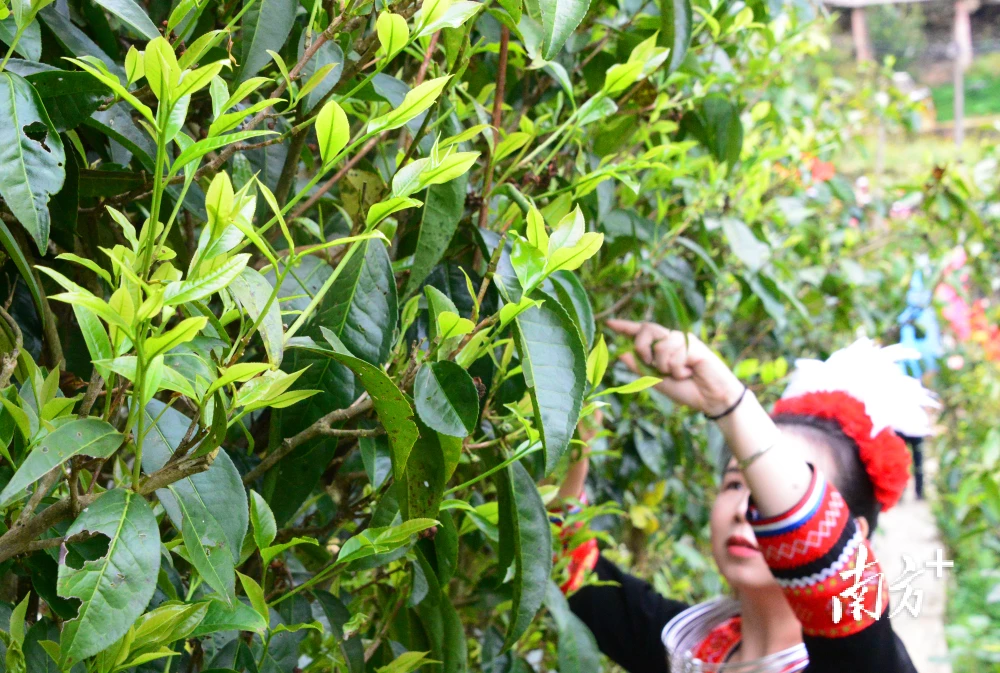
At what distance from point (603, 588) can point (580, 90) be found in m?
1.04

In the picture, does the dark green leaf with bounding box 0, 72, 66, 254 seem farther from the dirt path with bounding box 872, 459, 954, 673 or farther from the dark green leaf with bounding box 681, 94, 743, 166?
the dirt path with bounding box 872, 459, 954, 673

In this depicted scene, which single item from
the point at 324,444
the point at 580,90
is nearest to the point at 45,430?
the point at 324,444

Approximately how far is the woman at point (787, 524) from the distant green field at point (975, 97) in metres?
12.6

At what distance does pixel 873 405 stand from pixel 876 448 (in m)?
0.08

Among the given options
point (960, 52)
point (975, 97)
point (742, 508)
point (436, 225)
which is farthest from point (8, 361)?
point (975, 97)

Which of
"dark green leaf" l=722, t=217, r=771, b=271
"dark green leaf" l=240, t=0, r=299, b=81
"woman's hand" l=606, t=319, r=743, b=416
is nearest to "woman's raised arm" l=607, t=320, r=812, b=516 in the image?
"woman's hand" l=606, t=319, r=743, b=416

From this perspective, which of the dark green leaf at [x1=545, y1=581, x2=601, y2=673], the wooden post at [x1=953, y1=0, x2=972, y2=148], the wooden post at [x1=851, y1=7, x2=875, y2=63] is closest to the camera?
the dark green leaf at [x1=545, y1=581, x2=601, y2=673]

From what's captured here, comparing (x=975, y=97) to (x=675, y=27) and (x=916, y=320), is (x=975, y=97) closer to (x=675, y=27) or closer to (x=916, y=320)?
(x=916, y=320)

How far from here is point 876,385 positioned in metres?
1.66

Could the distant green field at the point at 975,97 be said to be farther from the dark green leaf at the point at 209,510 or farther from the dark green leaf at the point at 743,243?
the dark green leaf at the point at 209,510

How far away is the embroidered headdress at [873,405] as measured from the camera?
1.59 m

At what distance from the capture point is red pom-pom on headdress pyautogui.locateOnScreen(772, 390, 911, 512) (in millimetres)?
1583

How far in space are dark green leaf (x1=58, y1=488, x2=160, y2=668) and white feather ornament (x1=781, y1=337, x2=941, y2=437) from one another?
1324 millimetres

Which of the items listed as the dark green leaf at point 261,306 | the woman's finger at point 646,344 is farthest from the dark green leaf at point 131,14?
the woman's finger at point 646,344
